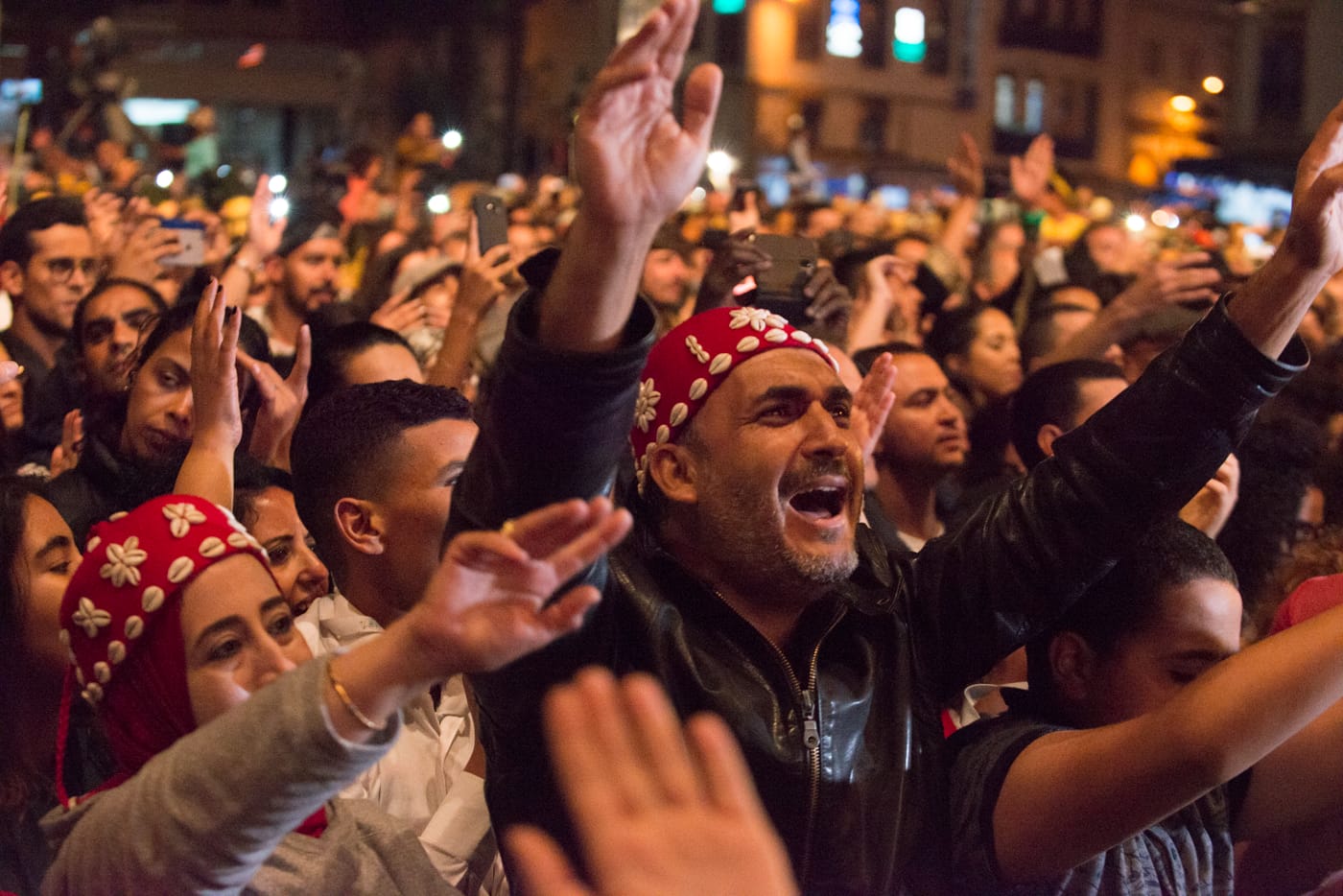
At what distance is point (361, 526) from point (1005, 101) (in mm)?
45293

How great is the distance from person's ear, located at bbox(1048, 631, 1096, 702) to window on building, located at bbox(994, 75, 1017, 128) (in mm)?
44618

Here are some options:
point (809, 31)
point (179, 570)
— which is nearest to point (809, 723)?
point (179, 570)

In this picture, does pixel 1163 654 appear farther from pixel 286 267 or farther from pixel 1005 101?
pixel 1005 101

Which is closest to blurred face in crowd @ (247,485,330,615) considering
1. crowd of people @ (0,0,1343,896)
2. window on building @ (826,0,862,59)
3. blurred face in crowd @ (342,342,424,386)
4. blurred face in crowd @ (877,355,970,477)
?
crowd of people @ (0,0,1343,896)

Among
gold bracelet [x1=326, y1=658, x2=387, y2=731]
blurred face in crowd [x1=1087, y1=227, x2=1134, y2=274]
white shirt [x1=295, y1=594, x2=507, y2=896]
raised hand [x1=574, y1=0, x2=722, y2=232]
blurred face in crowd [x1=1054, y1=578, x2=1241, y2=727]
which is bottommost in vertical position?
blurred face in crowd [x1=1087, y1=227, x2=1134, y2=274]

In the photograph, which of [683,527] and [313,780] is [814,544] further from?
[313,780]

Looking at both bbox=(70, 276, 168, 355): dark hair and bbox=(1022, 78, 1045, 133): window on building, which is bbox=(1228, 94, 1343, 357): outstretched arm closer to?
bbox=(70, 276, 168, 355): dark hair

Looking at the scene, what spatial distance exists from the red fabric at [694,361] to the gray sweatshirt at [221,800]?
939 mm

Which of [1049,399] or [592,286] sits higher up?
[592,286]

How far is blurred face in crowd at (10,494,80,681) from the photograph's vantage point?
2887 millimetres

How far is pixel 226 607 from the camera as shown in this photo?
2.18 meters

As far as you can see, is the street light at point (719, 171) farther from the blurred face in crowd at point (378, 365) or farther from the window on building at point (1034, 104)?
the window on building at point (1034, 104)

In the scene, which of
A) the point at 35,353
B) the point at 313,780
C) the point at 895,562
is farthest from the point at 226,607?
the point at 35,353

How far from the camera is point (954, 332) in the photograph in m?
6.87
